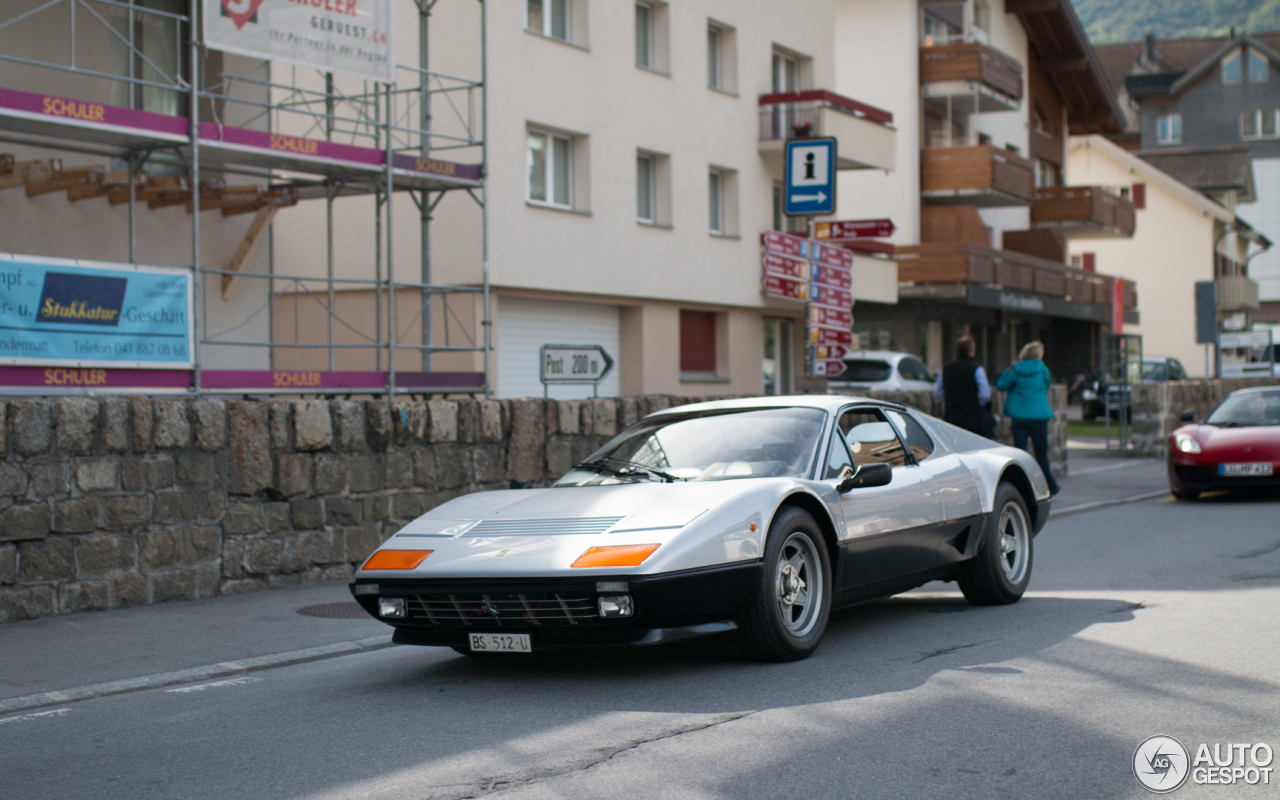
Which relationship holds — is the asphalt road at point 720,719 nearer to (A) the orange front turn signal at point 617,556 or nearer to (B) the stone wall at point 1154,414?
(A) the orange front turn signal at point 617,556

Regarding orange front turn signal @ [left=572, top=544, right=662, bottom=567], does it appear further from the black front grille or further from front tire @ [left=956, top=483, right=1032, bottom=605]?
front tire @ [left=956, top=483, right=1032, bottom=605]

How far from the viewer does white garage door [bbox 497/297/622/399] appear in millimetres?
20734

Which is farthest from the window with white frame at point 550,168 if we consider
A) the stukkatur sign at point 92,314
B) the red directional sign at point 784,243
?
the stukkatur sign at point 92,314

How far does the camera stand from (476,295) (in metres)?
20.4

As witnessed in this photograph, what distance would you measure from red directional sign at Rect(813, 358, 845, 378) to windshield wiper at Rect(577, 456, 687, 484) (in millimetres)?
7522

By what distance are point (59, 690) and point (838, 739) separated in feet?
13.0

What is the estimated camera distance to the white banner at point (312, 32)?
11.9 meters

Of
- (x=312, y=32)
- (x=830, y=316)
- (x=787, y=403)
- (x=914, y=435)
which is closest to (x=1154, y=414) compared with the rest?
(x=830, y=316)

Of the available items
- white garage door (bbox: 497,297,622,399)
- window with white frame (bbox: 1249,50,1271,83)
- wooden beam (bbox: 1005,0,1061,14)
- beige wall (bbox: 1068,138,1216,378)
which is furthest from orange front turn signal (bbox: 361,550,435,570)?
window with white frame (bbox: 1249,50,1271,83)

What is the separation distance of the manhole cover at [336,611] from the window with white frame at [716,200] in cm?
1715

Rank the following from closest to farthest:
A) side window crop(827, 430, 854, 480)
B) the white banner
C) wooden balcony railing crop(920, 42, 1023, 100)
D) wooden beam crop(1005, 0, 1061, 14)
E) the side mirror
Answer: the side mirror, side window crop(827, 430, 854, 480), the white banner, wooden balcony railing crop(920, 42, 1023, 100), wooden beam crop(1005, 0, 1061, 14)

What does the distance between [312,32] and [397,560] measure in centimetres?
759

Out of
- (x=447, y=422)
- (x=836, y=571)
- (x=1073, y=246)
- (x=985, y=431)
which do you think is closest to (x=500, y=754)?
(x=836, y=571)

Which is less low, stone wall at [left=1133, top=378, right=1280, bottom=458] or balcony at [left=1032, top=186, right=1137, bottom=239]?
balcony at [left=1032, top=186, right=1137, bottom=239]
